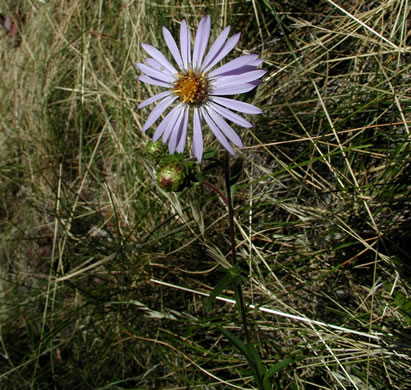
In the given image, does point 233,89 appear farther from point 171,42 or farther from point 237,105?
point 171,42

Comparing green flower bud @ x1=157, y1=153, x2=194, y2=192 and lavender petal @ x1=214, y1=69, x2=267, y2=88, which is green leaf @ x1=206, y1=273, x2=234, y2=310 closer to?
green flower bud @ x1=157, y1=153, x2=194, y2=192

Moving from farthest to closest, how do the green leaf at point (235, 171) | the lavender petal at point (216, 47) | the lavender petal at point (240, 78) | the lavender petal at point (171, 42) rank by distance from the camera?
the green leaf at point (235, 171) → the lavender petal at point (171, 42) → the lavender petal at point (216, 47) → the lavender petal at point (240, 78)

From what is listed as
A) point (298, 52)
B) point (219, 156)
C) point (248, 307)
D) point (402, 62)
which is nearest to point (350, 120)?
point (402, 62)

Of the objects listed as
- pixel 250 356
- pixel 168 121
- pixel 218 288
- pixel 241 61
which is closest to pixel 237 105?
pixel 241 61

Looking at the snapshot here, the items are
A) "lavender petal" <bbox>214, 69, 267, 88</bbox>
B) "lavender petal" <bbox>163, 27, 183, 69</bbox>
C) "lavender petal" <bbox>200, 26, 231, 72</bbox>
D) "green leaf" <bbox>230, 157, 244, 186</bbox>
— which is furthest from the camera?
"green leaf" <bbox>230, 157, 244, 186</bbox>

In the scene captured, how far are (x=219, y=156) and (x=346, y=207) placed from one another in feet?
3.08

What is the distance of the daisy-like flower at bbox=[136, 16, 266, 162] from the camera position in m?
1.76

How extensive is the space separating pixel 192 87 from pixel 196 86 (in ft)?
0.08

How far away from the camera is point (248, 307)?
2.23 m

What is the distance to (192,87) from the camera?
6.32 ft

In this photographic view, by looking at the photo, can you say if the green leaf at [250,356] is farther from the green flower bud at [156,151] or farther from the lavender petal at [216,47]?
the lavender petal at [216,47]

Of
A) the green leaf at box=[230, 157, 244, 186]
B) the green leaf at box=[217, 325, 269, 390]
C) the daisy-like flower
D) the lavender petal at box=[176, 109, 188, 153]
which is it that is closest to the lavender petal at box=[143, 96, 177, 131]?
the daisy-like flower

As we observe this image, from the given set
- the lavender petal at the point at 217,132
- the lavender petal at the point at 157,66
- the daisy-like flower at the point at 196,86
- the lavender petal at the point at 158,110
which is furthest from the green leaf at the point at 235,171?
the lavender petal at the point at 157,66

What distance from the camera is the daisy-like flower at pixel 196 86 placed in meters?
1.76
